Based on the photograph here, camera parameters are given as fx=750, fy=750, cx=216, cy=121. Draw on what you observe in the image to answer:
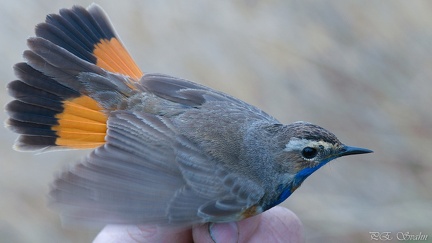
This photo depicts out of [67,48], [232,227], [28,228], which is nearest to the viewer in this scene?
[232,227]

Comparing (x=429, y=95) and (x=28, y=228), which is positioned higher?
(x=429, y=95)

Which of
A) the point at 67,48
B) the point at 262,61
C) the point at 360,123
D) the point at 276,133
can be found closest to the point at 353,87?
the point at 360,123

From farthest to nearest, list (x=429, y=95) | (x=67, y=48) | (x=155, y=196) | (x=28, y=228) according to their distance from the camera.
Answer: (x=28, y=228), (x=429, y=95), (x=67, y=48), (x=155, y=196)

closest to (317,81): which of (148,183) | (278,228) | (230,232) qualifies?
(278,228)

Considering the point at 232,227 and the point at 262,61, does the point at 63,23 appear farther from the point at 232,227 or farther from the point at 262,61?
the point at 262,61

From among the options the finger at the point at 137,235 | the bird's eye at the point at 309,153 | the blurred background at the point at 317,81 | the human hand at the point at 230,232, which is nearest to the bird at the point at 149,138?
the bird's eye at the point at 309,153

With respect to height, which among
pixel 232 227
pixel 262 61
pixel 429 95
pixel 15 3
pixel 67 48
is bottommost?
pixel 232 227

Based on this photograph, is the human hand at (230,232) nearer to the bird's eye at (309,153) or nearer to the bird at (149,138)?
the bird at (149,138)

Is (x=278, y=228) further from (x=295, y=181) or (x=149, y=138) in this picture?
(x=149, y=138)
